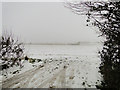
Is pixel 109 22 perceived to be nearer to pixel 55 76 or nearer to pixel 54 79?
pixel 54 79

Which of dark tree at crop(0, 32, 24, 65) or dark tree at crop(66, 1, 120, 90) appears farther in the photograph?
dark tree at crop(0, 32, 24, 65)

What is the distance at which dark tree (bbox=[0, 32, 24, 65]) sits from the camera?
8.59 m

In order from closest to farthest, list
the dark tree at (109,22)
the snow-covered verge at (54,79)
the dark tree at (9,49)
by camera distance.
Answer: the dark tree at (109,22)
the snow-covered verge at (54,79)
the dark tree at (9,49)

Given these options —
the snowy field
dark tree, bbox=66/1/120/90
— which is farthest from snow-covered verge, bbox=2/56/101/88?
dark tree, bbox=66/1/120/90

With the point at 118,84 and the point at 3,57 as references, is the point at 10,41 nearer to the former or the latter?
the point at 3,57

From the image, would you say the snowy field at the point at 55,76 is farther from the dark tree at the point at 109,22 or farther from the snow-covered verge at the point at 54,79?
the dark tree at the point at 109,22

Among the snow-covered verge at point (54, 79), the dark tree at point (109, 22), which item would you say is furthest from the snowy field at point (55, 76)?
the dark tree at point (109, 22)

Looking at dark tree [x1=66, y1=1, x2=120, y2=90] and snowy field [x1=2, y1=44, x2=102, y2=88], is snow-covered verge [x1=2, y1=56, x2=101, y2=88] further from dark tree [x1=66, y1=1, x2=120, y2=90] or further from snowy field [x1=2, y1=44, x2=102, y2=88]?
dark tree [x1=66, y1=1, x2=120, y2=90]

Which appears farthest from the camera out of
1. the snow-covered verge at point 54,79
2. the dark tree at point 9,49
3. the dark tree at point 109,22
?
the dark tree at point 9,49

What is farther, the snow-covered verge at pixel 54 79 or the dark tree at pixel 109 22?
the snow-covered verge at pixel 54 79

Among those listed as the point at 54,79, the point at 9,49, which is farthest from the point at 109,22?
the point at 9,49

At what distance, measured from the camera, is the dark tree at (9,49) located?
859 cm

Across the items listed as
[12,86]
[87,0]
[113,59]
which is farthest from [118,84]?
[12,86]

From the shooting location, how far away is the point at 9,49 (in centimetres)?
906
